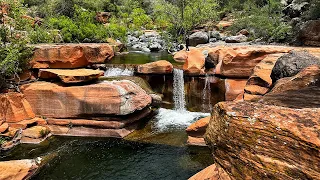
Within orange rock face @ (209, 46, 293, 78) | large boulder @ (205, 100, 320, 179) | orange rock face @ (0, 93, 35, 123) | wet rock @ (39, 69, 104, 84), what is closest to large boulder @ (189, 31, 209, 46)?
orange rock face @ (209, 46, 293, 78)

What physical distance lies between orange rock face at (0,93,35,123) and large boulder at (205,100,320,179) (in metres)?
11.4

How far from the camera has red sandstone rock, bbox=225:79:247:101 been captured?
14414 mm

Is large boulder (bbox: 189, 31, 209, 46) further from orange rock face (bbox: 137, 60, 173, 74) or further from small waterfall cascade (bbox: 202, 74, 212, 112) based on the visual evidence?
small waterfall cascade (bbox: 202, 74, 212, 112)

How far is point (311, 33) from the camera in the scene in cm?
1752

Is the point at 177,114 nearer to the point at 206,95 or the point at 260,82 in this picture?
the point at 206,95

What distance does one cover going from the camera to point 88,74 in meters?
13.1

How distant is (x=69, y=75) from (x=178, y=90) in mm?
6313

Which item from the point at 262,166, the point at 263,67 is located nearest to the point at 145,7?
the point at 263,67

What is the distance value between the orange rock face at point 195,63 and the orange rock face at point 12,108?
29.5 ft

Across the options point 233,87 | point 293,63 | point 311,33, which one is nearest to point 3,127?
point 233,87

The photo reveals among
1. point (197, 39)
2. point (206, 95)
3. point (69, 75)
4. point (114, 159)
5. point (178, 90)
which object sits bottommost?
point (114, 159)

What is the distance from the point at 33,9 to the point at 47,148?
30.2 meters

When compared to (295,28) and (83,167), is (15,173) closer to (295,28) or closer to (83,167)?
(83,167)

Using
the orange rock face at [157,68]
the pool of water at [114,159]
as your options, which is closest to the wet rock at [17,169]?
the pool of water at [114,159]
